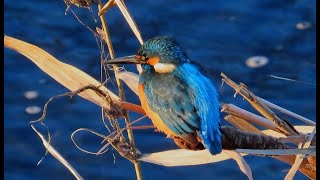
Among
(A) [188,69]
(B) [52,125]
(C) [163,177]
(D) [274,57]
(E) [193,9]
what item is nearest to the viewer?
(A) [188,69]

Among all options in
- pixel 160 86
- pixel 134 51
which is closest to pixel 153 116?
pixel 160 86

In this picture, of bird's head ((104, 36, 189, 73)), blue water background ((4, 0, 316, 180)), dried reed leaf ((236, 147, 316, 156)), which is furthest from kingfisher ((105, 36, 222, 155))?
blue water background ((4, 0, 316, 180))

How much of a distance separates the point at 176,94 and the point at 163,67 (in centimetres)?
9

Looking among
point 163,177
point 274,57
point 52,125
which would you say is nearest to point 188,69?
point 163,177

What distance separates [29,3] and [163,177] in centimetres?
149

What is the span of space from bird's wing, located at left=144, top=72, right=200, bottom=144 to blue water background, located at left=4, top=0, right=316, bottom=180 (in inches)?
67.7

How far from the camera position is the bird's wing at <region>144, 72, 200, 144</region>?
1.71m

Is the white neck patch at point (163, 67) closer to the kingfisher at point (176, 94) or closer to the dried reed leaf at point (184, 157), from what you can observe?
the kingfisher at point (176, 94)

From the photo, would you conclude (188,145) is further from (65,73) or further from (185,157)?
(65,73)

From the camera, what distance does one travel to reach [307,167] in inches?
66.9

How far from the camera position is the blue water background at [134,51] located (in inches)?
144

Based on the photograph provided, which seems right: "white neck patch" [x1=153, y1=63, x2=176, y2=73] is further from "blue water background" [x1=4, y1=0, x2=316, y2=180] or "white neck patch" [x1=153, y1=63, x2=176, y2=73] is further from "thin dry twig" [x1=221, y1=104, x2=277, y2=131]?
"blue water background" [x1=4, y1=0, x2=316, y2=180]

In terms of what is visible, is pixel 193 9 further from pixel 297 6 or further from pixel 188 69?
pixel 188 69
